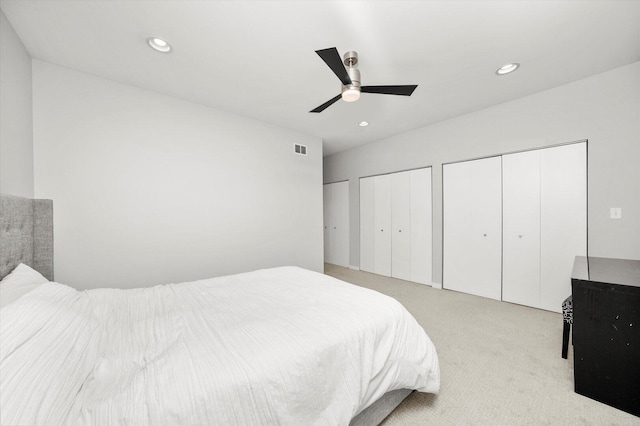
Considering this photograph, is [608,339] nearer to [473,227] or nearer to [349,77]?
[473,227]

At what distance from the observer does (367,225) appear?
4922 millimetres

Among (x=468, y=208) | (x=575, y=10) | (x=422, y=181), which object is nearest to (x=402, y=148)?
(x=422, y=181)

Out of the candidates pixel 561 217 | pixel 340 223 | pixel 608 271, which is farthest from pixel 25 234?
pixel 561 217

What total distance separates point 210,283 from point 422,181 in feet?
11.4

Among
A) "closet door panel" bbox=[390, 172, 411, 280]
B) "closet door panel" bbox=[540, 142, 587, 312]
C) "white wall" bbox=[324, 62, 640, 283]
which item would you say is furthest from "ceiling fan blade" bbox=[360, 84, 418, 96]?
"closet door panel" bbox=[390, 172, 411, 280]

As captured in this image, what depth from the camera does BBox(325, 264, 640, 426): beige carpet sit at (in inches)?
55.4

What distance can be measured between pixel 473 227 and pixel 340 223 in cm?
270

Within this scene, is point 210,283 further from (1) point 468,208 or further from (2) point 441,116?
(2) point 441,116

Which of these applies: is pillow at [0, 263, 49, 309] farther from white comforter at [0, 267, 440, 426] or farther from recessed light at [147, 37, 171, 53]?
recessed light at [147, 37, 171, 53]

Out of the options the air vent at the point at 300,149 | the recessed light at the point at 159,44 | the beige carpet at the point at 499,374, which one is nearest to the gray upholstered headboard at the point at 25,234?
the recessed light at the point at 159,44

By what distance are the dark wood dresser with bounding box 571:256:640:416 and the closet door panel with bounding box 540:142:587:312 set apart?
122cm

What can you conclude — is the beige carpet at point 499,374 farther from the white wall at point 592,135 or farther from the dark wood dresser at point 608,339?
the white wall at point 592,135

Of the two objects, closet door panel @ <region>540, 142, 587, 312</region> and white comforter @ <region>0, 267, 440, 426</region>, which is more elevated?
closet door panel @ <region>540, 142, 587, 312</region>

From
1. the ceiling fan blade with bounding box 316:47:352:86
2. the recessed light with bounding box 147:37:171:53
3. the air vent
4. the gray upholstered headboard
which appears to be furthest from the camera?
the air vent
